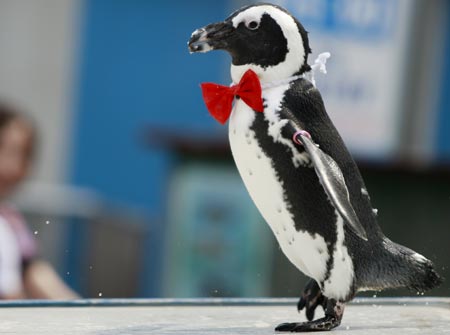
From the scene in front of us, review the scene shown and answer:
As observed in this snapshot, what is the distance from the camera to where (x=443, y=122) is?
23.0 ft

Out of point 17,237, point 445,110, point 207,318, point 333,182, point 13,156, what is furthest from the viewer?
point 445,110

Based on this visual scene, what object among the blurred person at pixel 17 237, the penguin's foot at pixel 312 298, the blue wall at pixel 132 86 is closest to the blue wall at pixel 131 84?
the blue wall at pixel 132 86

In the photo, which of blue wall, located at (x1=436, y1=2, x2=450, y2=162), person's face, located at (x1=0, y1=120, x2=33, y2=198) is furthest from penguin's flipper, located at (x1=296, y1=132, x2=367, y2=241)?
blue wall, located at (x1=436, y1=2, x2=450, y2=162)

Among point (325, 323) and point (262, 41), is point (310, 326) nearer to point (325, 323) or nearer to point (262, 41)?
point (325, 323)

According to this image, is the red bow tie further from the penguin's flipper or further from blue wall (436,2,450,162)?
blue wall (436,2,450,162)

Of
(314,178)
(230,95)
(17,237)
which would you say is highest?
(230,95)

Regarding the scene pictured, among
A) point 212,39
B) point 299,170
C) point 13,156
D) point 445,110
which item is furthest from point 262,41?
point 445,110

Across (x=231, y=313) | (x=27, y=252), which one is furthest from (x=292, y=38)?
(x=27, y=252)

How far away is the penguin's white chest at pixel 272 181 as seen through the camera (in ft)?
6.70

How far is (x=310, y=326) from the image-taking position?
205cm

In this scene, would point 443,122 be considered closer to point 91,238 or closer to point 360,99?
point 360,99

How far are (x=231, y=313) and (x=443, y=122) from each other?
4926 millimetres

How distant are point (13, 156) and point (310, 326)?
2.33 m

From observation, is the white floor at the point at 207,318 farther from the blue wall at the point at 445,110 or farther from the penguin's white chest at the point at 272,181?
the blue wall at the point at 445,110
